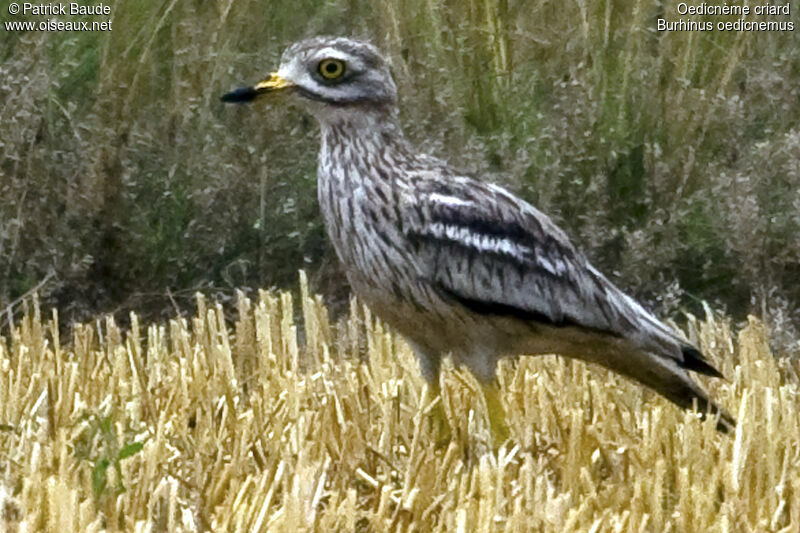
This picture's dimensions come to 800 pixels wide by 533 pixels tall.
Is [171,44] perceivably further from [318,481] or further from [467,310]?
[318,481]

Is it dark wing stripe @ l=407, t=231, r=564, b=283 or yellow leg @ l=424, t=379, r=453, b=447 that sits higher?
dark wing stripe @ l=407, t=231, r=564, b=283

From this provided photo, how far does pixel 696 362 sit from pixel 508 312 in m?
0.51

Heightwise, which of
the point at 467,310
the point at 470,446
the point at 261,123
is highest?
the point at 261,123

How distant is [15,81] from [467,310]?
2.35 meters

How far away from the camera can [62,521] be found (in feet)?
10.5

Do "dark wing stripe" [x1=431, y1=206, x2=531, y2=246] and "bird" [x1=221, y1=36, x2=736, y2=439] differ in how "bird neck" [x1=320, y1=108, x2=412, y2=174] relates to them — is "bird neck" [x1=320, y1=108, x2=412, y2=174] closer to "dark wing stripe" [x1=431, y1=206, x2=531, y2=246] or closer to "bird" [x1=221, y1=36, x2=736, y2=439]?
"bird" [x1=221, y1=36, x2=736, y2=439]

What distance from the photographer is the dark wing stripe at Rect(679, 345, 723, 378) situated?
15.3 ft

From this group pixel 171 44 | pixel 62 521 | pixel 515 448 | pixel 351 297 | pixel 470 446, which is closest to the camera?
pixel 62 521

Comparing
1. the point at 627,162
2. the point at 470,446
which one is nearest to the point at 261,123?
the point at 627,162

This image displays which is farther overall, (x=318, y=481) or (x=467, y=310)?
(x=467, y=310)

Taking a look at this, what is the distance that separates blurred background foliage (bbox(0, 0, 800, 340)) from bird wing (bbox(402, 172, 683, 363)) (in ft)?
4.27

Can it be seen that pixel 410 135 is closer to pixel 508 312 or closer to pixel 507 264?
pixel 507 264

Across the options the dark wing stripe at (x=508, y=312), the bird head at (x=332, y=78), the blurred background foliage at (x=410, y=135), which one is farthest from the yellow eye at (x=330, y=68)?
the blurred background foliage at (x=410, y=135)

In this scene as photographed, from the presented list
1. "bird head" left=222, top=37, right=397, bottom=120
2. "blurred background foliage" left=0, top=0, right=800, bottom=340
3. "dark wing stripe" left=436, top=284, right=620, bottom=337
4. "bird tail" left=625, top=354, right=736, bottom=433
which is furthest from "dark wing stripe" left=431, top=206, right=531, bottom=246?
"blurred background foliage" left=0, top=0, right=800, bottom=340
